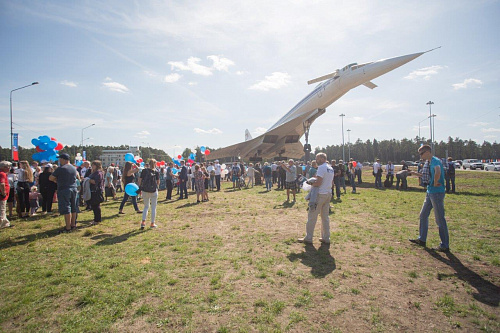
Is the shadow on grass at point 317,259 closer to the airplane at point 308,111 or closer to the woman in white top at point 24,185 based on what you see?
the woman in white top at point 24,185

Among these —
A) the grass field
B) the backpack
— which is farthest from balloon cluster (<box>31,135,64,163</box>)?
the backpack

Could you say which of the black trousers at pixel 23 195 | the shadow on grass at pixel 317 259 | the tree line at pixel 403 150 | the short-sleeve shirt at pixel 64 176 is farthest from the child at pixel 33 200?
the tree line at pixel 403 150

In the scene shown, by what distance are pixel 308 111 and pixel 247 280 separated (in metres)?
17.7

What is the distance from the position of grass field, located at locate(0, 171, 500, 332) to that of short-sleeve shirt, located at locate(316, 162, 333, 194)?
1.29m

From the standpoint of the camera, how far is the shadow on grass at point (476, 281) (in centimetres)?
312

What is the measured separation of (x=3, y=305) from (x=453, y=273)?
22.3 ft

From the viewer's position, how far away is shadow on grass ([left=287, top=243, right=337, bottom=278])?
399 cm

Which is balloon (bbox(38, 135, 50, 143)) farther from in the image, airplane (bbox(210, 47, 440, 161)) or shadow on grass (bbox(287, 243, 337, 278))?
airplane (bbox(210, 47, 440, 161))

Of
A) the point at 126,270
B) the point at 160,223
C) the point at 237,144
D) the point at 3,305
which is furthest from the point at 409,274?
the point at 237,144

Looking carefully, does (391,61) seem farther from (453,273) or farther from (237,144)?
(237,144)

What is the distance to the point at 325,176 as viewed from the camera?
5148 millimetres

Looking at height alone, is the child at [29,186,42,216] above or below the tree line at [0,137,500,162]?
below

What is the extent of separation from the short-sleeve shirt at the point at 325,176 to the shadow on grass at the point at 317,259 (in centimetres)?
127

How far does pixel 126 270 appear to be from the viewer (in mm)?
4031
